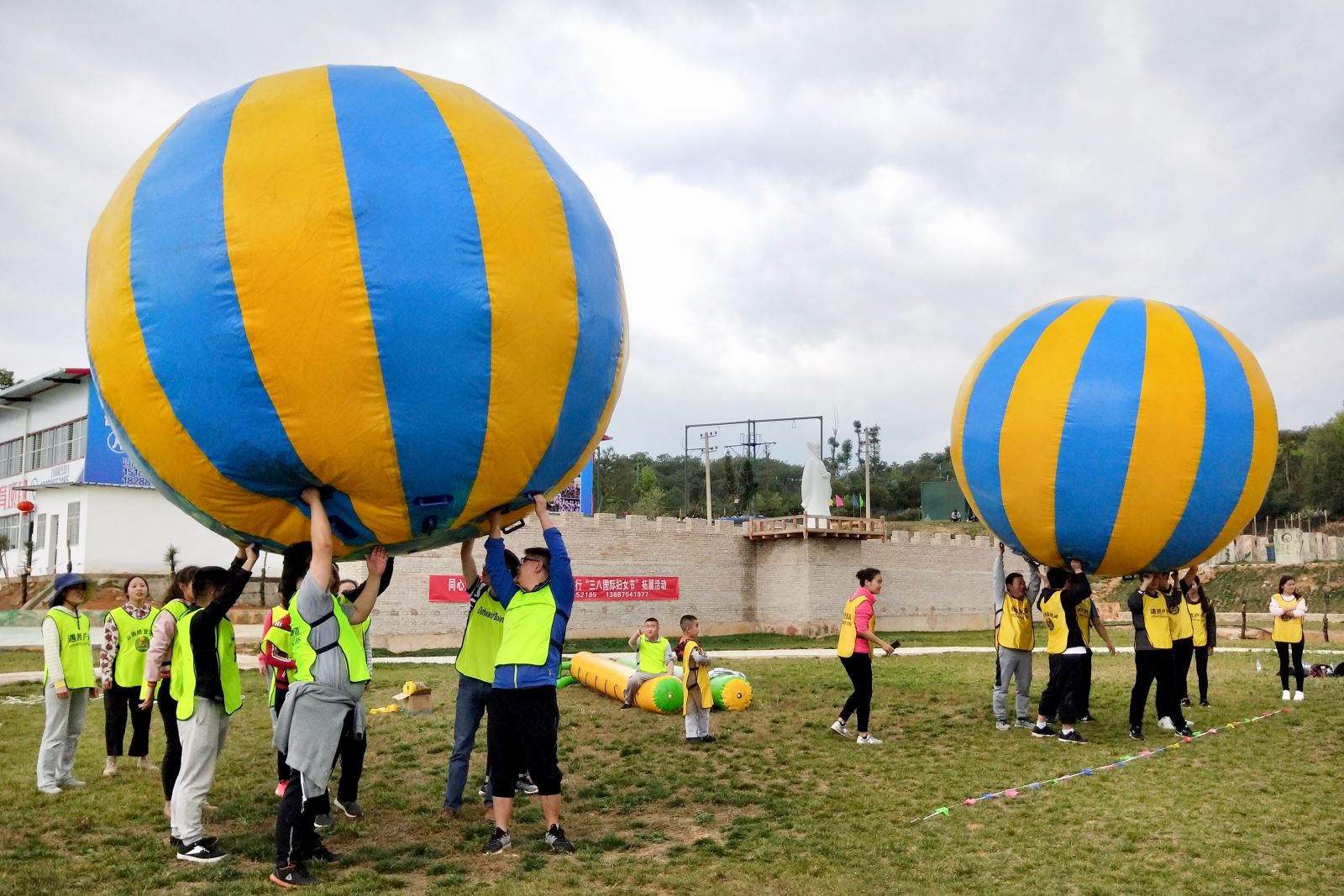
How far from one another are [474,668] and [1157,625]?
22.5 ft

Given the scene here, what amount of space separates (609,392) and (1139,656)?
23.4ft

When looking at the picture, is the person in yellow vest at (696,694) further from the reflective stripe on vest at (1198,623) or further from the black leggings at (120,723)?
the reflective stripe on vest at (1198,623)

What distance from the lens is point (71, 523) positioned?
33344 mm

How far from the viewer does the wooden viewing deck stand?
3092cm

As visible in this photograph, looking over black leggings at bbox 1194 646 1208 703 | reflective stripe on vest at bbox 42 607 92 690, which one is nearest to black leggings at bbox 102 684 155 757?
reflective stripe on vest at bbox 42 607 92 690

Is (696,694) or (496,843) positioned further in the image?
(696,694)

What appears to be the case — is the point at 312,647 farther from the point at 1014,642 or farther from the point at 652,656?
the point at 1014,642

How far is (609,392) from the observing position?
5285 millimetres

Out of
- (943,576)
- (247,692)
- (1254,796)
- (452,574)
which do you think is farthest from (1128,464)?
(943,576)

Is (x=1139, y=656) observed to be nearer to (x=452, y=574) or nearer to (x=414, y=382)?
(x=414, y=382)

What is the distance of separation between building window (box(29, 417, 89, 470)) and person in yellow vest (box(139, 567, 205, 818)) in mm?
31067

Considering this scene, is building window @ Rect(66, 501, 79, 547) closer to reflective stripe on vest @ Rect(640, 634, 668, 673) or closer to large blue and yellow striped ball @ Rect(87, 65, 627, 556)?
reflective stripe on vest @ Rect(640, 634, 668, 673)

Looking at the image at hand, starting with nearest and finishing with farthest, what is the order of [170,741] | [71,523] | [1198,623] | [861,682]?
[170,741]
[861,682]
[1198,623]
[71,523]

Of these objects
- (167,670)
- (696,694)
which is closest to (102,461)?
(696,694)
